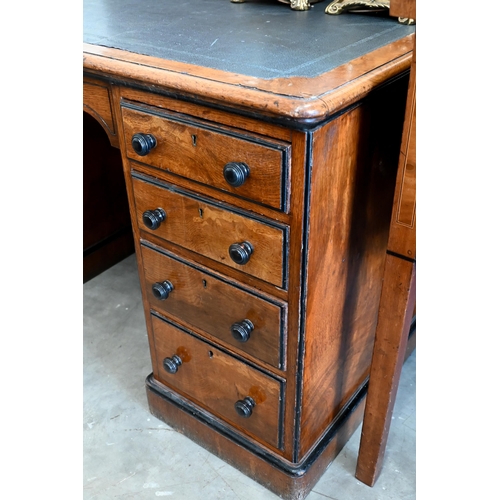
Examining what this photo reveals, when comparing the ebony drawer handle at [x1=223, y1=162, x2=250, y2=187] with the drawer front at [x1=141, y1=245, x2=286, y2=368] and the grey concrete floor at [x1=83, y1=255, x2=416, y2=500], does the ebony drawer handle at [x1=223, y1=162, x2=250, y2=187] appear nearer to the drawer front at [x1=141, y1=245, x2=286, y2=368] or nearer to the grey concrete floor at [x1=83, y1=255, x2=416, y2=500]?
the drawer front at [x1=141, y1=245, x2=286, y2=368]

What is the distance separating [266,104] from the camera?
83 centimetres

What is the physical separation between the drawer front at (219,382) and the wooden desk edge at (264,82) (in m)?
0.60

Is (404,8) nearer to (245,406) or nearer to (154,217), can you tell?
(154,217)

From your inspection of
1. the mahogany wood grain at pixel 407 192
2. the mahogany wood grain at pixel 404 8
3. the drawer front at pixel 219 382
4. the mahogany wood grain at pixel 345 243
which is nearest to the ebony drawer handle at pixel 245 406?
the drawer front at pixel 219 382

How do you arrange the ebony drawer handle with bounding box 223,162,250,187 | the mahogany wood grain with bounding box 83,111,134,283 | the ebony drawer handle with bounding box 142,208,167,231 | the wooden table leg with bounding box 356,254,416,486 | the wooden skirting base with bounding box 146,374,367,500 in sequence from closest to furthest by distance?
the ebony drawer handle with bounding box 223,162,250,187
the wooden table leg with bounding box 356,254,416,486
the ebony drawer handle with bounding box 142,208,167,231
the wooden skirting base with bounding box 146,374,367,500
the mahogany wood grain with bounding box 83,111,134,283

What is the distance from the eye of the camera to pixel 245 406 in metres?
1.23

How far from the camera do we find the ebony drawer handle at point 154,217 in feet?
3.77

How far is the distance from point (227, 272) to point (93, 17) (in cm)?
75

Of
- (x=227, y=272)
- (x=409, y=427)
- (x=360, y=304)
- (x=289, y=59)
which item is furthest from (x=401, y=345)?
(x=289, y=59)

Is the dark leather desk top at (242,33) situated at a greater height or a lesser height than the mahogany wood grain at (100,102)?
greater

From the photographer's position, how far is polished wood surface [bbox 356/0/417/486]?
0.91 m

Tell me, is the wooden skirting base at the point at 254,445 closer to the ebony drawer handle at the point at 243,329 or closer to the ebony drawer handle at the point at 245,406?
the ebony drawer handle at the point at 245,406

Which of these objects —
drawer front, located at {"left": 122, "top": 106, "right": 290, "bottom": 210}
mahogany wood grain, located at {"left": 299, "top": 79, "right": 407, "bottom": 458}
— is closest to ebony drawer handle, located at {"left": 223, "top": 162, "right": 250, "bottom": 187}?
drawer front, located at {"left": 122, "top": 106, "right": 290, "bottom": 210}
